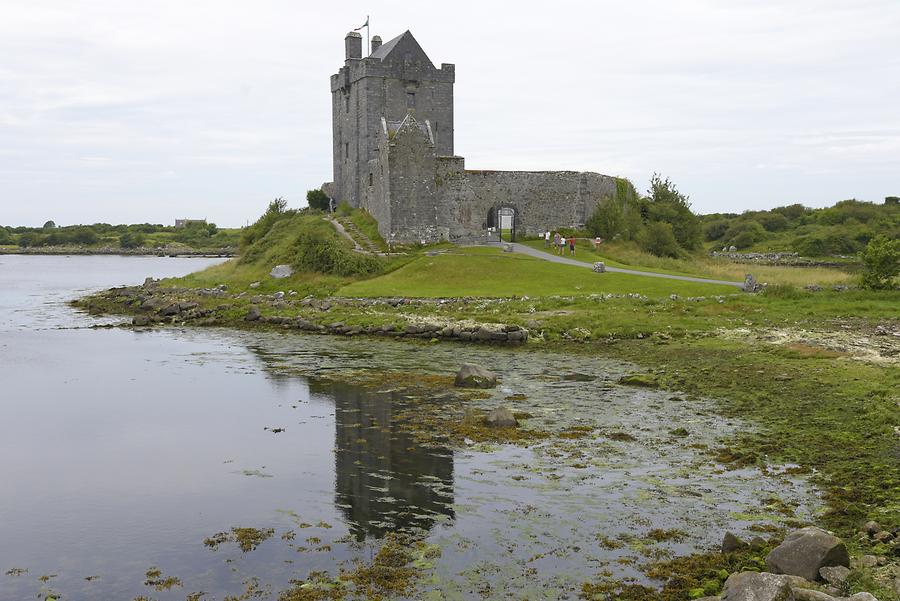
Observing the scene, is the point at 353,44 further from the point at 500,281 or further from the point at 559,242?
the point at 500,281

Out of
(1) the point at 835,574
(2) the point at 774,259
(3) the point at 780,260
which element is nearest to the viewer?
(1) the point at 835,574

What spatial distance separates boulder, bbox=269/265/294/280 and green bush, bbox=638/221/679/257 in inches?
878

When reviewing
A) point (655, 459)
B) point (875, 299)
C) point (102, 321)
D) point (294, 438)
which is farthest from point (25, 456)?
point (875, 299)

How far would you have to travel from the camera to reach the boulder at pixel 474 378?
2262 cm

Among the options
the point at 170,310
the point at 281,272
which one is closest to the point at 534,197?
the point at 281,272

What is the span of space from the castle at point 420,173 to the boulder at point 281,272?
5.99 m

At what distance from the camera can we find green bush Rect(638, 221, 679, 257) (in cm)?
5378

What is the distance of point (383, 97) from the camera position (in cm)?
Result: 5406

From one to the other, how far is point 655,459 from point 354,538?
6.37 m

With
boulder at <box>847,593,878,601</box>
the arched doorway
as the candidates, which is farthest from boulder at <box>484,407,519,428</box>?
the arched doorway

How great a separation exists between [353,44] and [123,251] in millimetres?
94902

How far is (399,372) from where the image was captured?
82.4 ft

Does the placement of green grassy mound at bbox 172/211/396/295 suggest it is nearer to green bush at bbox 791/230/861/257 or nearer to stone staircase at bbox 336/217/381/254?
stone staircase at bbox 336/217/381/254

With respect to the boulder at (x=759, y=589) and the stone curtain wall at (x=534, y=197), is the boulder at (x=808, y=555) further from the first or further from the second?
the stone curtain wall at (x=534, y=197)
